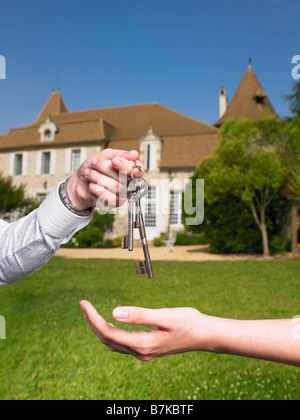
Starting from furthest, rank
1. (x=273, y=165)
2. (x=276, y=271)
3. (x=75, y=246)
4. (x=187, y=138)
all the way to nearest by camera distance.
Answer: (x=187, y=138), (x=75, y=246), (x=273, y=165), (x=276, y=271)

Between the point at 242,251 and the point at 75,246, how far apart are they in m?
6.96

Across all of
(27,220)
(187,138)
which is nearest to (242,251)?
(187,138)

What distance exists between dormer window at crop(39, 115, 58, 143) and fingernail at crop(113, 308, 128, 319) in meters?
22.8

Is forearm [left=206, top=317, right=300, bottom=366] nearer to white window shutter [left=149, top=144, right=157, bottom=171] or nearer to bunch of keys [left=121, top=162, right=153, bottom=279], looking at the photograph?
bunch of keys [left=121, top=162, right=153, bottom=279]

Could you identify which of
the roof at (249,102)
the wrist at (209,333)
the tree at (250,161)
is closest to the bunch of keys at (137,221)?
the wrist at (209,333)

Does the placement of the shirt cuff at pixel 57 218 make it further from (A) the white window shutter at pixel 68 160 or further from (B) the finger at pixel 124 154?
(A) the white window shutter at pixel 68 160

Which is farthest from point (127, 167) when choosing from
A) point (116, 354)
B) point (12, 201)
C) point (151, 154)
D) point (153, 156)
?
point (151, 154)

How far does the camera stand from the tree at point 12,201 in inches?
415

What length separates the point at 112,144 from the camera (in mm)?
20422

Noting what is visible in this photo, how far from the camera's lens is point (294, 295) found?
618 cm

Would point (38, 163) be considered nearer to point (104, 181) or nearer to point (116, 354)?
point (116, 354)

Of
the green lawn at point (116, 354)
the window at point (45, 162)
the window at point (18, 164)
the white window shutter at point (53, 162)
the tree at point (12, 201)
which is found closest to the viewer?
the green lawn at point (116, 354)

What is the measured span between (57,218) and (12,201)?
32.4 ft
